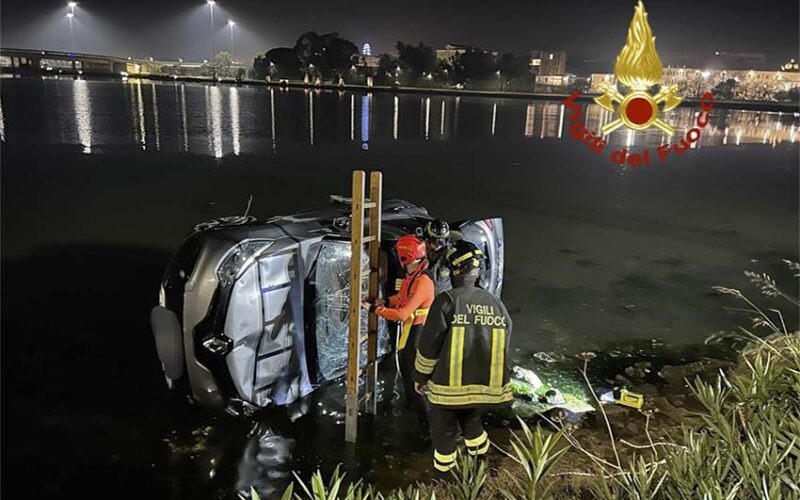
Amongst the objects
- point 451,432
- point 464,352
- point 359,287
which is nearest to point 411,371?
point 451,432

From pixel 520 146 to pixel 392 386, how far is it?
2409 cm

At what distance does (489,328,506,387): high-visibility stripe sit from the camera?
11.4 ft

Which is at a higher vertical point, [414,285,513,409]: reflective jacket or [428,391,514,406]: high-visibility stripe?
[414,285,513,409]: reflective jacket

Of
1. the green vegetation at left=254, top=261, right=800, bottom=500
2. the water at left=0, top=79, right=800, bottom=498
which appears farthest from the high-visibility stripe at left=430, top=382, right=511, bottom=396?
the water at left=0, top=79, right=800, bottom=498

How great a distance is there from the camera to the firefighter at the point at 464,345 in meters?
3.44

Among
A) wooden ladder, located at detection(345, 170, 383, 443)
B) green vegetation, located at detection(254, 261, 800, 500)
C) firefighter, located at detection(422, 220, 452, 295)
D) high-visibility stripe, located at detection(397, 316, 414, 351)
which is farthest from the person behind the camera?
firefighter, located at detection(422, 220, 452, 295)

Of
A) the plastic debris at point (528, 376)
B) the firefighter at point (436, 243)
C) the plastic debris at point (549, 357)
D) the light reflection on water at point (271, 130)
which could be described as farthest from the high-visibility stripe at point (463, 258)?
the light reflection on water at point (271, 130)

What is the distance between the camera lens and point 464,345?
11.3 feet

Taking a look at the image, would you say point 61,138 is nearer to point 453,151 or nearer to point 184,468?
point 453,151

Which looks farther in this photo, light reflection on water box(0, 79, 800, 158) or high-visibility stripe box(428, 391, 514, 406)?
light reflection on water box(0, 79, 800, 158)

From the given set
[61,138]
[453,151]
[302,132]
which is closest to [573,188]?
[453,151]

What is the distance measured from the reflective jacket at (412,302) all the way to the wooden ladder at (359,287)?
0.19m

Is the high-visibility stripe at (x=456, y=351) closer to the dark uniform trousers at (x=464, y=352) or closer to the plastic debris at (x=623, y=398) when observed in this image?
the dark uniform trousers at (x=464, y=352)

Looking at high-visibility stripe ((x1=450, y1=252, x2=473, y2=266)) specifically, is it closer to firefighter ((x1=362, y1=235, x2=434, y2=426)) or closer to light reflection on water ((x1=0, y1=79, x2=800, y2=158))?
firefighter ((x1=362, y1=235, x2=434, y2=426))
